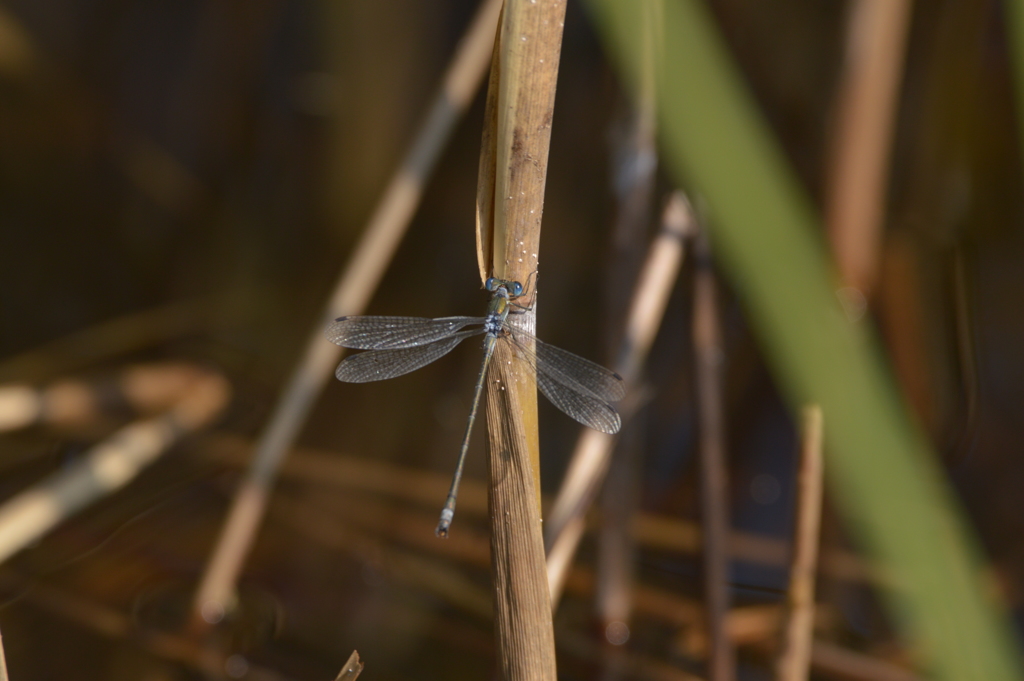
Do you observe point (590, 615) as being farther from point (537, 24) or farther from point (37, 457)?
point (37, 457)

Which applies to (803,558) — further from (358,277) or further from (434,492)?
(434,492)

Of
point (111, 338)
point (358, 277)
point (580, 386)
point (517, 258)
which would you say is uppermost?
point (111, 338)

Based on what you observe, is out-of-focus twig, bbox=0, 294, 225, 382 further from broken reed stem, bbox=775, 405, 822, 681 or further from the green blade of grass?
broken reed stem, bbox=775, 405, 822, 681

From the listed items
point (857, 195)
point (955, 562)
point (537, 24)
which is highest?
point (857, 195)

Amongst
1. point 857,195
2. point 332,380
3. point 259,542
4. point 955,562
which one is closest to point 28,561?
point 259,542

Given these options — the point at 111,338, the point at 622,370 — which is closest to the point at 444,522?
the point at 622,370

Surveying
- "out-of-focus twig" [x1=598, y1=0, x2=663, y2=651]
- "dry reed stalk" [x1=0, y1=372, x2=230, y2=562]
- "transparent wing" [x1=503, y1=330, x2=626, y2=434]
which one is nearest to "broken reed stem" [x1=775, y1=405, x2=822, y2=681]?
"transparent wing" [x1=503, y1=330, x2=626, y2=434]
